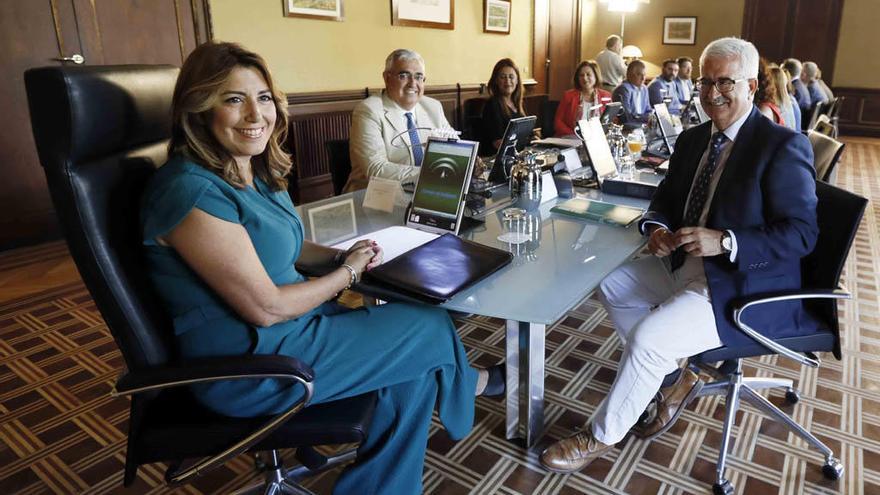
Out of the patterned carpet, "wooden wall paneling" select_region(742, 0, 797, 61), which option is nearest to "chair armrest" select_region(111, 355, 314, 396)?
the patterned carpet

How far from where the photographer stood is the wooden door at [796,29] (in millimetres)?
9445

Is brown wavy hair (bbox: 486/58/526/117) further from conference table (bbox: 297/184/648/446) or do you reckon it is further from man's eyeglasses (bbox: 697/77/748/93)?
man's eyeglasses (bbox: 697/77/748/93)

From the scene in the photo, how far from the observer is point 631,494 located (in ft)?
5.74

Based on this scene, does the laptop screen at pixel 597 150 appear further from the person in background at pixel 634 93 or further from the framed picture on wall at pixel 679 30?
the framed picture on wall at pixel 679 30

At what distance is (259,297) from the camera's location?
1237 mm

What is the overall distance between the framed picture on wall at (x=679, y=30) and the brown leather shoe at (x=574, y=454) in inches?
405

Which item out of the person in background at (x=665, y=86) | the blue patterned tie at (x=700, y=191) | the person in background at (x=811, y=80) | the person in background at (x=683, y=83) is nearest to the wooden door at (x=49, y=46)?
the blue patterned tie at (x=700, y=191)

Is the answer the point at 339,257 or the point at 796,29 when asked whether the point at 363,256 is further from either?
the point at 796,29

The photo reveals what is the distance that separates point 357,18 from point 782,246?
461cm

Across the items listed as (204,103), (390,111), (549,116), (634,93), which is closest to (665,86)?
(634,93)

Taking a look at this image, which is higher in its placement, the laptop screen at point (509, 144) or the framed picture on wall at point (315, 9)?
the framed picture on wall at point (315, 9)

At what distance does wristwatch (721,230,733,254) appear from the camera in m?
1.61

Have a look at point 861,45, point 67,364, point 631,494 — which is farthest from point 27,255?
point 861,45

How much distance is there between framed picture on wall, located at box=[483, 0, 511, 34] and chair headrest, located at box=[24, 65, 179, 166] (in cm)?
631
